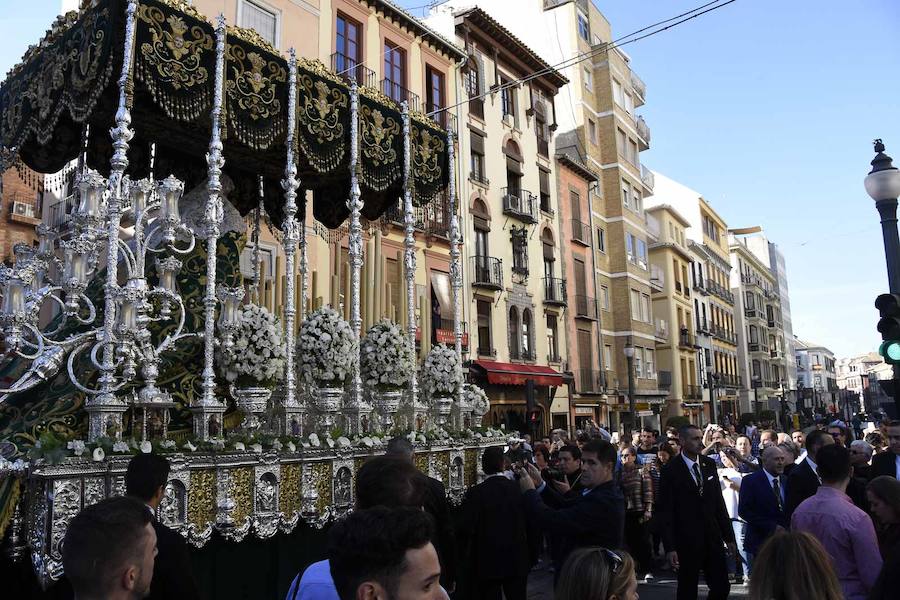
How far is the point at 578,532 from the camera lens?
4836 millimetres

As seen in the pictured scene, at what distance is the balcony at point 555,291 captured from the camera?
28906 millimetres

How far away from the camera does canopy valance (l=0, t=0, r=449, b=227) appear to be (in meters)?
6.65

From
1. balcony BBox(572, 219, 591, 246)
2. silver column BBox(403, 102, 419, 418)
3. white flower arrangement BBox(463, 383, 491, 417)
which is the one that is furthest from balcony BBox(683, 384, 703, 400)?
silver column BBox(403, 102, 419, 418)

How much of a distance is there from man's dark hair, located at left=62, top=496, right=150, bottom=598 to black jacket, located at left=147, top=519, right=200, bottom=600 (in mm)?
790

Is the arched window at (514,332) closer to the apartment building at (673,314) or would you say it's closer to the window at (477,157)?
the window at (477,157)

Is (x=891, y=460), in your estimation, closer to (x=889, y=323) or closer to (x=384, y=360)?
(x=889, y=323)

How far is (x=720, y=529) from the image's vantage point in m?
7.07

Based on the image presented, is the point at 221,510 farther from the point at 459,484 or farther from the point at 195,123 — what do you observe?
the point at 195,123

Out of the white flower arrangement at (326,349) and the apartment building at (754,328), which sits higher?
the apartment building at (754,328)

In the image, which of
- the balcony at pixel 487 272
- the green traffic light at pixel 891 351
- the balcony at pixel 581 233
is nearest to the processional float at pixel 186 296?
the green traffic light at pixel 891 351

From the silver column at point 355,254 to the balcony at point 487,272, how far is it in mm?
16027

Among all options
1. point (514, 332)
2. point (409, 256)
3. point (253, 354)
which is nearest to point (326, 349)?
point (253, 354)

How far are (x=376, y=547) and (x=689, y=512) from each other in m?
5.53

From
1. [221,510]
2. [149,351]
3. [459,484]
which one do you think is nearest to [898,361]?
[459,484]
